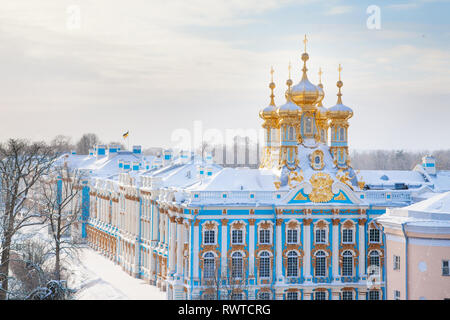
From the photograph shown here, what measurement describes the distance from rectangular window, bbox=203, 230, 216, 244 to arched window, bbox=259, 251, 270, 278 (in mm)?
3023

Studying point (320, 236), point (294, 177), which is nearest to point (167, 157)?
point (294, 177)

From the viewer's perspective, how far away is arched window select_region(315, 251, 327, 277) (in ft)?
128

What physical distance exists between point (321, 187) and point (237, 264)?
6.93m

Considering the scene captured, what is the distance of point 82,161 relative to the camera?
78.4 m

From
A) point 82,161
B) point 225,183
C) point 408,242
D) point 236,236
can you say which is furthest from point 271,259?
point 82,161

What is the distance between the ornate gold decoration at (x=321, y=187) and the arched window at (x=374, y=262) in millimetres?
4574

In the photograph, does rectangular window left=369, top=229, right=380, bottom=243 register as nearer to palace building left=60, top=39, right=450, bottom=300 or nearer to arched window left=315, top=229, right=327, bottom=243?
palace building left=60, top=39, right=450, bottom=300

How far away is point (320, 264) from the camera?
39094mm

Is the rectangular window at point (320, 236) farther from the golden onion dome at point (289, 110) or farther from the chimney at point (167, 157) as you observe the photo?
the chimney at point (167, 157)

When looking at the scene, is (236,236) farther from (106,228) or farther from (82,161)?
(82,161)

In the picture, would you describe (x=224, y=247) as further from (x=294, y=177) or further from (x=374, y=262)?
(x=374, y=262)

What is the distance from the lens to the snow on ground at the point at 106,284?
39.9m

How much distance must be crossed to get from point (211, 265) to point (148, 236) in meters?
10.6
